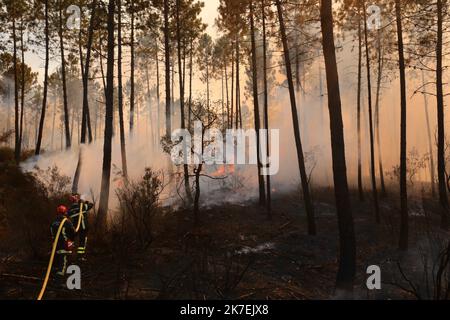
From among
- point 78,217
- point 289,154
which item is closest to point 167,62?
point 78,217

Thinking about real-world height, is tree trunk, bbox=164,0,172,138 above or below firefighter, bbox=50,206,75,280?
above

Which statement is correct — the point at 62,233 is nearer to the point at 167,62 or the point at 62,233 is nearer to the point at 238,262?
the point at 238,262

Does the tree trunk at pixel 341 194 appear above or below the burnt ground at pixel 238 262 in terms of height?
above

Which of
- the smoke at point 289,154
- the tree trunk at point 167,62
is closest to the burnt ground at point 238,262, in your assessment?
the smoke at point 289,154

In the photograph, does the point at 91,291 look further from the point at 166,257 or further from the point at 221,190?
the point at 221,190

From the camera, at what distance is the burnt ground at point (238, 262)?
281 inches

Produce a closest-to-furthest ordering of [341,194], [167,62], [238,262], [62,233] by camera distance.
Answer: [62,233] → [341,194] → [238,262] → [167,62]

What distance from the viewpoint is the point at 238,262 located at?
10.2 meters

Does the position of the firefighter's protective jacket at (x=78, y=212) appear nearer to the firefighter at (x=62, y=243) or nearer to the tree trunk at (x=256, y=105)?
the firefighter at (x=62, y=243)

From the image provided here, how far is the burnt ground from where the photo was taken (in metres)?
7.14

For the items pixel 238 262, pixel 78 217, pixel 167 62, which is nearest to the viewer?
pixel 78 217

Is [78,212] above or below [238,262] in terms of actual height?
above

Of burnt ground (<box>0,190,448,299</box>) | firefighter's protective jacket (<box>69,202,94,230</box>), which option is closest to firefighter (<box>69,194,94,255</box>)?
firefighter's protective jacket (<box>69,202,94,230</box>)

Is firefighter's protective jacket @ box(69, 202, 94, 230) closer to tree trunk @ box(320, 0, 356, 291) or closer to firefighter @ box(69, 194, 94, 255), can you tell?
firefighter @ box(69, 194, 94, 255)
